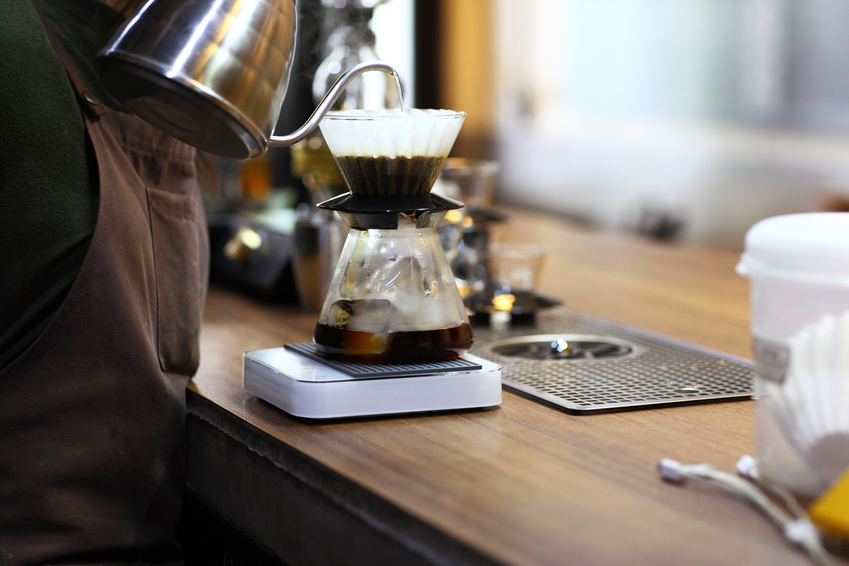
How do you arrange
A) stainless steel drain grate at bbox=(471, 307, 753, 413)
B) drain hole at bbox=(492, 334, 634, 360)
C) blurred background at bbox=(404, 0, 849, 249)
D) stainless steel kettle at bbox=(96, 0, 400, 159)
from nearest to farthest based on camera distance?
stainless steel kettle at bbox=(96, 0, 400, 159) → stainless steel drain grate at bbox=(471, 307, 753, 413) → drain hole at bbox=(492, 334, 634, 360) → blurred background at bbox=(404, 0, 849, 249)

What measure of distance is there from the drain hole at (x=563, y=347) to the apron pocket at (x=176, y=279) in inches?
13.7

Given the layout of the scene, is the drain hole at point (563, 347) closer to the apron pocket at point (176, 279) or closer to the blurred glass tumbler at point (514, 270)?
the blurred glass tumbler at point (514, 270)

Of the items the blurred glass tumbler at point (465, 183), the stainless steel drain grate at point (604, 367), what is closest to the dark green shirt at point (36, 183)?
the stainless steel drain grate at point (604, 367)

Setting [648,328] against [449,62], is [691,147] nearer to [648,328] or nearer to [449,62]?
[449,62]

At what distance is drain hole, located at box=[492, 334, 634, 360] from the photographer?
3.66 ft

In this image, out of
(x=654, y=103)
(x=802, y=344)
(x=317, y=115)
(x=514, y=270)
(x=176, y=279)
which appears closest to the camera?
(x=802, y=344)

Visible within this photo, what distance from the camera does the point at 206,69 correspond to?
2.35 ft

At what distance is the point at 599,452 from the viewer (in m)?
0.77

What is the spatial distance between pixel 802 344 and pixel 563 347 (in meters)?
0.50

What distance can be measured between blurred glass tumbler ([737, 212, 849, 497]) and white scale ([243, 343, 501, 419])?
0.89 ft

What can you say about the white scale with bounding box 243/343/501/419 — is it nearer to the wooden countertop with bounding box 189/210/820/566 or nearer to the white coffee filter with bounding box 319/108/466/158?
the wooden countertop with bounding box 189/210/820/566

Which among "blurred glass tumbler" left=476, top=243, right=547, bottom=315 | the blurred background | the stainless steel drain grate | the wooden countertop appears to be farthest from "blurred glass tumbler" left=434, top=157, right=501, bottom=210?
the blurred background

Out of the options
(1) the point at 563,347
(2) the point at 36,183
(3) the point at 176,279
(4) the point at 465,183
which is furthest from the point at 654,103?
(2) the point at 36,183

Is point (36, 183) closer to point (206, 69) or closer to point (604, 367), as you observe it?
point (206, 69)
